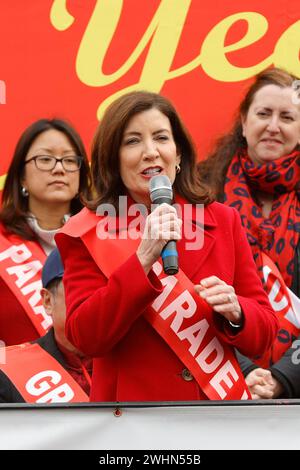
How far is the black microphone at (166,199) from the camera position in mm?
2791

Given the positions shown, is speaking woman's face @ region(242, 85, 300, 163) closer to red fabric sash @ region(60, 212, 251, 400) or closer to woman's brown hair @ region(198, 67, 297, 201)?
woman's brown hair @ region(198, 67, 297, 201)

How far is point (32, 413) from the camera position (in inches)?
119

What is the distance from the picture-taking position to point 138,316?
2.96 metres

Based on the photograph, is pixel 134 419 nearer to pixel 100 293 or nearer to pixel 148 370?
pixel 148 370

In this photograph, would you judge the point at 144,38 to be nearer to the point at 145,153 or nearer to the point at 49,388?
the point at 145,153

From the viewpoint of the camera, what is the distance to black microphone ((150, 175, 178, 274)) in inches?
110

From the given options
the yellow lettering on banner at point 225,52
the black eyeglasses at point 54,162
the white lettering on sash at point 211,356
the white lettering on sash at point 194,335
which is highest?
the yellow lettering on banner at point 225,52

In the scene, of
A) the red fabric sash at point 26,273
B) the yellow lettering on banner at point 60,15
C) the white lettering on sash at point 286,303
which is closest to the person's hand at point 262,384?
the white lettering on sash at point 286,303

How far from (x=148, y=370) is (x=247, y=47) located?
164 cm

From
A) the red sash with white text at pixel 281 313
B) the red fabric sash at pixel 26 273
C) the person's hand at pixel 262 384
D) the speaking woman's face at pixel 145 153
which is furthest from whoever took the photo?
the red fabric sash at pixel 26 273

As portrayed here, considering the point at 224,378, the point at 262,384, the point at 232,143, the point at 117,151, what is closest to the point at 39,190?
the point at 232,143

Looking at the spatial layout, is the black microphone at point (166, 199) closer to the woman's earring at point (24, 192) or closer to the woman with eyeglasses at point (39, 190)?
the woman with eyeglasses at point (39, 190)

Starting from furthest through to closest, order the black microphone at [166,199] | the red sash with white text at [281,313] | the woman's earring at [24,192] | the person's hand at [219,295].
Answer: the woman's earring at [24,192], the red sash with white text at [281,313], the person's hand at [219,295], the black microphone at [166,199]
